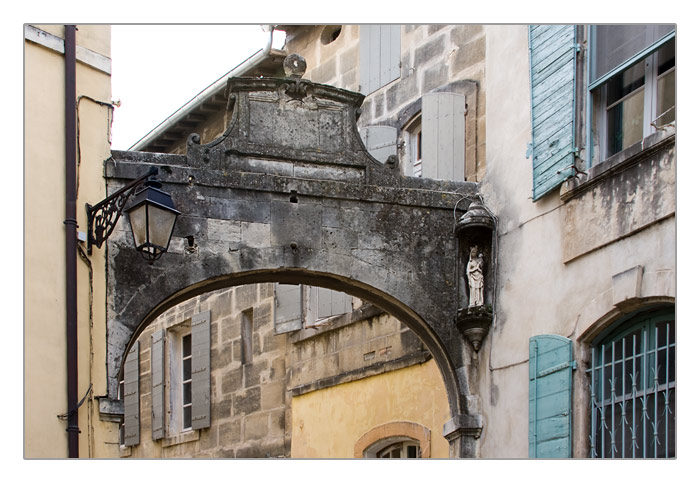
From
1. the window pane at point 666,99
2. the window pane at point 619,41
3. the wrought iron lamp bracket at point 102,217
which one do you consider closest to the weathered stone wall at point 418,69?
the window pane at point 619,41

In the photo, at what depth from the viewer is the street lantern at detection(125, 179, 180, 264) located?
7859mm

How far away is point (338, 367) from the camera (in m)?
12.0

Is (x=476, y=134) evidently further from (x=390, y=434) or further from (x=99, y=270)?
(x=99, y=270)

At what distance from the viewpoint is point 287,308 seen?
12836mm

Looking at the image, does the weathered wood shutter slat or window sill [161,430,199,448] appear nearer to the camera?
the weathered wood shutter slat

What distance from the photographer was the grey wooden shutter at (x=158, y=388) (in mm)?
14055

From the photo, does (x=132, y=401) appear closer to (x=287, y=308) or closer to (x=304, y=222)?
(x=287, y=308)

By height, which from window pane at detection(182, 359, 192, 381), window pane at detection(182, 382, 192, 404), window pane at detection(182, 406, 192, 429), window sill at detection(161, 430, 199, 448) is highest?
window pane at detection(182, 359, 192, 381)

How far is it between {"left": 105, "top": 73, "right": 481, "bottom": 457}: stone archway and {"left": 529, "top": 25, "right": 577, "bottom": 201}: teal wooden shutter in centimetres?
89

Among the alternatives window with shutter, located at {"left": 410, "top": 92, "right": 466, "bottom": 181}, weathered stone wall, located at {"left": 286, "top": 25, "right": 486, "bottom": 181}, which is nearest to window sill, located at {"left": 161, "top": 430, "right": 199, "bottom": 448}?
weathered stone wall, located at {"left": 286, "top": 25, "right": 486, "bottom": 181}

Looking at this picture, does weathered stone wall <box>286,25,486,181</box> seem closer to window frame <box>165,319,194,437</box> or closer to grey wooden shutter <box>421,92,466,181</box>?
grey wooden shutter <box>421,92,466,181</box>

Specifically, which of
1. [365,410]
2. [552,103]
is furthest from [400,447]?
[552,103]

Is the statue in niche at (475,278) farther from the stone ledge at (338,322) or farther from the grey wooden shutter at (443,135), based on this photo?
the stone ledge at (338,322)

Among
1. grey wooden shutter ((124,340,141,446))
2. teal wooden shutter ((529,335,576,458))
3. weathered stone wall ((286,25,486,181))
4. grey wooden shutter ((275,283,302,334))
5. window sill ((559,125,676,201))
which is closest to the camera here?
window sill ((559,125,676,201))
